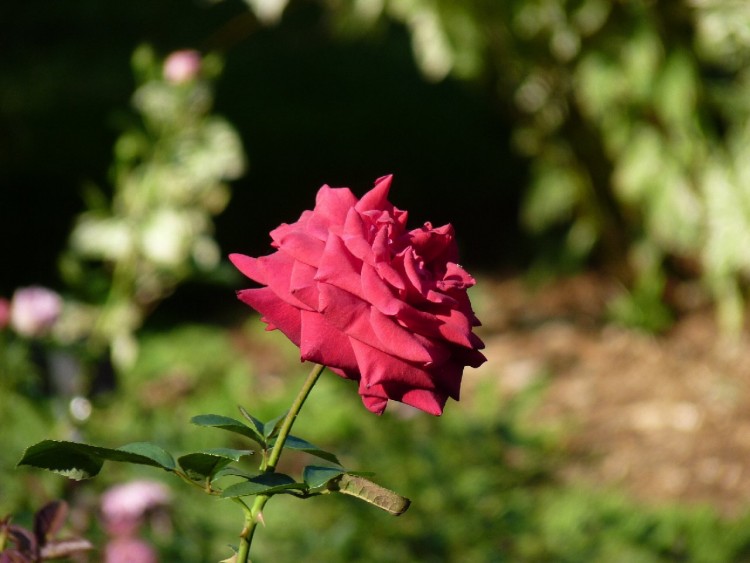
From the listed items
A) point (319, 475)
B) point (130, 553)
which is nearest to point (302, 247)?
point (319, 475)

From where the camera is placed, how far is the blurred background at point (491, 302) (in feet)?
7.13

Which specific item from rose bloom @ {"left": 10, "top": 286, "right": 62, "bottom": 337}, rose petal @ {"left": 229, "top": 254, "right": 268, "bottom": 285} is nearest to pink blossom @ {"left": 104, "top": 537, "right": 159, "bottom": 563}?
rose bloom @ {"left": 10, "top": 286, "right": 62, "bottom": 337}

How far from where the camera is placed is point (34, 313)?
2.00 metres

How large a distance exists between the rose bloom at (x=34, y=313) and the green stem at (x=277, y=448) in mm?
1383

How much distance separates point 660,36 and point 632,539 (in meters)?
1.62

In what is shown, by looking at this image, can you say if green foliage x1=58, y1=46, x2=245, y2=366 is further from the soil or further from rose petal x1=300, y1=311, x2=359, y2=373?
rose petal x1=300, y1=311, x2=359, y2=373

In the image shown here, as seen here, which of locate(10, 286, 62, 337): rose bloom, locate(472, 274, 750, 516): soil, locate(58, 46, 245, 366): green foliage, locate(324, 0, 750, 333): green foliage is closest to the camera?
locate(10, 286, 62, 337): rose bloom

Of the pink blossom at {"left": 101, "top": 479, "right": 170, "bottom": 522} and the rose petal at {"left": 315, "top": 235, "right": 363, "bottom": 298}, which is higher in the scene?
the pink blossom at {"left": 101, "top": 479, "right": 170, "bottom": 522}

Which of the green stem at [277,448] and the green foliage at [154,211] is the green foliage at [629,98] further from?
the green stem at [277,448]

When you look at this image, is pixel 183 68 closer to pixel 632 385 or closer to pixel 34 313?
pixel 34 313

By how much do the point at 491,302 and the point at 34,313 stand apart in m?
2.33

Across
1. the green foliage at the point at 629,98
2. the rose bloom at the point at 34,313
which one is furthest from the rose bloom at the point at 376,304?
the green foliage at the point at 629,98

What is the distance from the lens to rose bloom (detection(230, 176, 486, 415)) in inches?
24.9

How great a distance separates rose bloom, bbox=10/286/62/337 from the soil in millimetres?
1376
